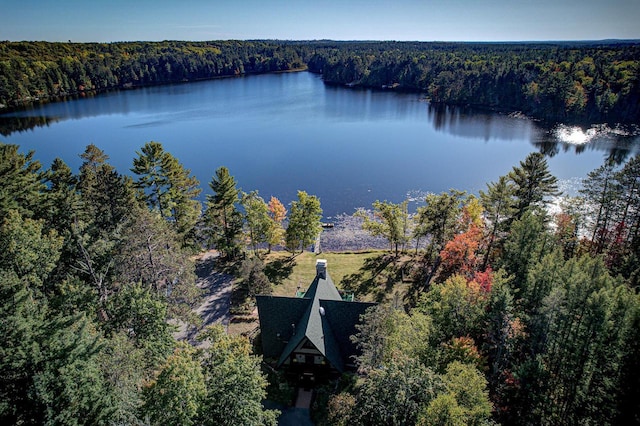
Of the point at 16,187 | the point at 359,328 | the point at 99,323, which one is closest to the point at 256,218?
the point at 16,187

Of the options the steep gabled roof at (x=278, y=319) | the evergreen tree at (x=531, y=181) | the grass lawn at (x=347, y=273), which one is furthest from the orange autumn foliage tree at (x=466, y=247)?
the steep gabled roof at (x=278, y=319)

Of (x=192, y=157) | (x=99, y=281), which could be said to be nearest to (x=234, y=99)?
(x=192, y=157)

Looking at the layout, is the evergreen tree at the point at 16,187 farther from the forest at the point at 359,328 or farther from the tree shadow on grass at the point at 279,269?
the tree shadow on grass at the point at 279,269

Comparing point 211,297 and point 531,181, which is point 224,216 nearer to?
point 211,297

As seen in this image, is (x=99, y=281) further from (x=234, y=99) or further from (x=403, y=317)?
(x=234, y=99)

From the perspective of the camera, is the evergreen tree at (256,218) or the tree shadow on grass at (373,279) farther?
the evergreen tree at (256,218)

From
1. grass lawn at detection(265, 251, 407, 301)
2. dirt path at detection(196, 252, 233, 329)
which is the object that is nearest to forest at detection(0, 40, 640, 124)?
grass lawn at detection(265, 251, 407, 301)
